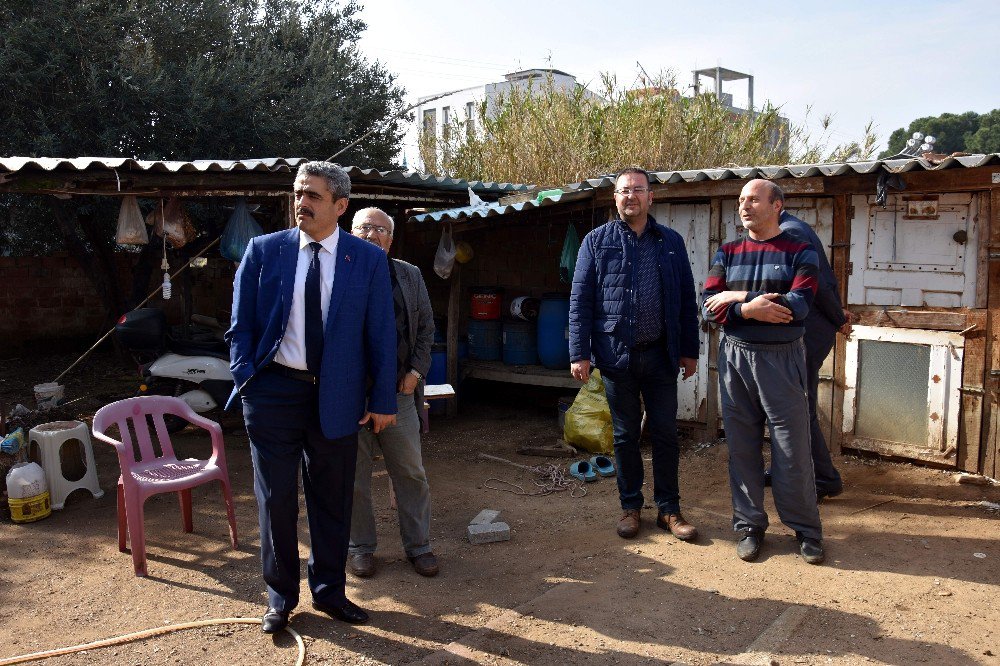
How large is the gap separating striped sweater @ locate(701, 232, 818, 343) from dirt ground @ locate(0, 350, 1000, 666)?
48.8 inches

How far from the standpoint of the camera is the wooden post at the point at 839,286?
6016 millimetres

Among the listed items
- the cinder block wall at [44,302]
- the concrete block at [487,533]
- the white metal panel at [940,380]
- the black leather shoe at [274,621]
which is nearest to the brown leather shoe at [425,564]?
the concrete block at [487,533]

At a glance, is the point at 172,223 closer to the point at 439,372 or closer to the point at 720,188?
the point at 439,372

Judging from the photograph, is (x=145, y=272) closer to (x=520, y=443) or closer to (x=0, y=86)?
(x=0, y=86)

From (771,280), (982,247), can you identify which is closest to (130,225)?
(771,280)

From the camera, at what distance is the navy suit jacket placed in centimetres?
317

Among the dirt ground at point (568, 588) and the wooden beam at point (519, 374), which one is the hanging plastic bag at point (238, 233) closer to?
the dirt ground at point (568, 588)

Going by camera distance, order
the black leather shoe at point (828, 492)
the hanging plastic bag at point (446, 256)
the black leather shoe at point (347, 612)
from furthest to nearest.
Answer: the hanging plastic bag at point (446, 256), the black leather shoe at point (828, 492), the black leather shoe at point (347, 612)

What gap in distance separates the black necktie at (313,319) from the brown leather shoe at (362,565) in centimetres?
138

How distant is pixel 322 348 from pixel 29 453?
3595 millimetres

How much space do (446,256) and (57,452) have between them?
3950mm

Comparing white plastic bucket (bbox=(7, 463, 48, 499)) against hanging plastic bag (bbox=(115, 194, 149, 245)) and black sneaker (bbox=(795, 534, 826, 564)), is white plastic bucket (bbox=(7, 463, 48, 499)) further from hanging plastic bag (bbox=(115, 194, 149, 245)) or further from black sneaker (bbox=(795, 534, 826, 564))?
black sneaker (bbox=(795, 534, 826, 564))

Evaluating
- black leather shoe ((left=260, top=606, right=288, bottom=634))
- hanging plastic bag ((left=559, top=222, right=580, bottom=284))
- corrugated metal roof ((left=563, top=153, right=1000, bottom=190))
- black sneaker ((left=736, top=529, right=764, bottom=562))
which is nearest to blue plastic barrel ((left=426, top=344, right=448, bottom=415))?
hanging plastic bag ((left=559, top=222, right=580, bottom=284))

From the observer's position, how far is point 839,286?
608 centimetres
